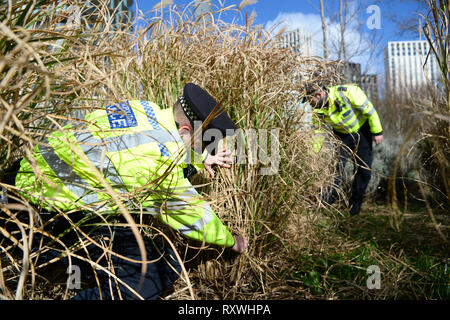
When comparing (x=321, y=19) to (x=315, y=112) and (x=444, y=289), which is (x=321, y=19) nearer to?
(x=315, y=112)

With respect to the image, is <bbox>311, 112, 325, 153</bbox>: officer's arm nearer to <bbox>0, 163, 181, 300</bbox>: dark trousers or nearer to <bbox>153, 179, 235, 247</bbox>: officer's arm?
<bbox>153, 179, 235, 247</bbox>: officer's arm

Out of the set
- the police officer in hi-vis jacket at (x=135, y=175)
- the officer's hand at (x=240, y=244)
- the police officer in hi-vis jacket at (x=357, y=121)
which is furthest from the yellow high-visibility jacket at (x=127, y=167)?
the police officer in hi-vis jacket at (x=357, y=121)

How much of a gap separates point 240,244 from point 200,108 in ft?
2.54

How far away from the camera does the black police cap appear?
5.49 ft

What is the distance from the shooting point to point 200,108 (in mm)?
1668

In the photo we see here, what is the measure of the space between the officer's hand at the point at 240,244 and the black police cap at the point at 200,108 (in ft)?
1.96

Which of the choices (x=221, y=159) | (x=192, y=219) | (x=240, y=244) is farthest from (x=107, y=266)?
(x=221, y=159)

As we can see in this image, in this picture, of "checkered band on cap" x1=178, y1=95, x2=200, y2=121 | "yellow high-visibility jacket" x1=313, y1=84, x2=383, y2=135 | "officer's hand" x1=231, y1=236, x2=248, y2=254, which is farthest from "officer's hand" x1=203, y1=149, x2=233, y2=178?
"yellow high-visibility jacket" x1=313, y1=84, x2=383, y2=135

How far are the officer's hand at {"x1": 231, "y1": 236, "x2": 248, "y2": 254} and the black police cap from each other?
596 millimetres

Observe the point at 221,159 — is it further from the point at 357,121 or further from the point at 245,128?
the point at 357,121

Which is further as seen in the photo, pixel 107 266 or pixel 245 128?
pixel 245 128

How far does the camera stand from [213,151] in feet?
6.32

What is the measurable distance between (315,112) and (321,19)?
17.2ft
